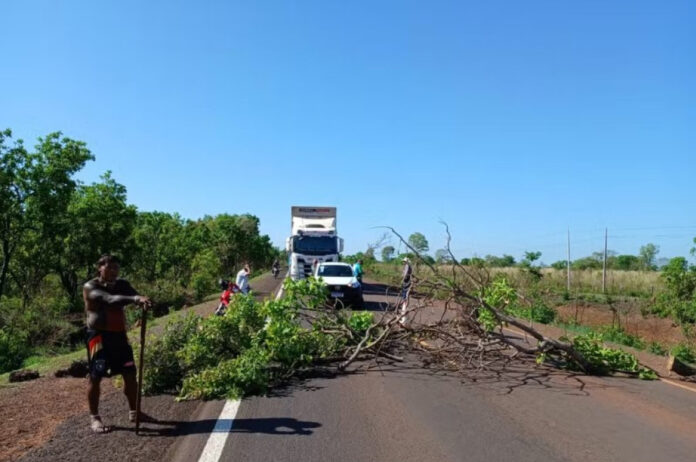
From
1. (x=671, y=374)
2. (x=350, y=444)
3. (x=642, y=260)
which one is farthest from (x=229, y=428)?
(x=642, y=260)

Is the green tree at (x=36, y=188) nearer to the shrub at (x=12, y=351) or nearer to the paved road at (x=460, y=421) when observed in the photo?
the shrub at (x=12, y=351)

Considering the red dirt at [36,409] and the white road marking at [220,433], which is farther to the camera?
the red dirt at [36,409]

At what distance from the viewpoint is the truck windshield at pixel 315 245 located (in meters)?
26.5

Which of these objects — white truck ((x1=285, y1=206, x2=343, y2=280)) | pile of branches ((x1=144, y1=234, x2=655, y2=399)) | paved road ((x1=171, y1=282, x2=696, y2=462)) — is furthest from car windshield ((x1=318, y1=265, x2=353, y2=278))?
paved road ((x1=171, y1=282, x2=696, y2=462))

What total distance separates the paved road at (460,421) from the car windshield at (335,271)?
12.3m

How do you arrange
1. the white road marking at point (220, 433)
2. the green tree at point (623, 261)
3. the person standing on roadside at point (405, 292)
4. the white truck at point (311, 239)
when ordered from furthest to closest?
the green tree at point (623, 261)
the white truck at point (311, 239)
the person standing on roadside at point (405, 292)
the white road marking at point (220, 433)

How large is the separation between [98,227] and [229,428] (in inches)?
892

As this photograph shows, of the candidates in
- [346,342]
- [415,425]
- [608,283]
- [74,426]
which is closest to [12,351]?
[346,342]

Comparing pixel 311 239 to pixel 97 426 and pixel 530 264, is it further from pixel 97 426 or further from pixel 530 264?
pixel 97 426

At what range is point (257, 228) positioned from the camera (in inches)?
3135

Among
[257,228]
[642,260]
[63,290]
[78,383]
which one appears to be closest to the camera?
[78,383]

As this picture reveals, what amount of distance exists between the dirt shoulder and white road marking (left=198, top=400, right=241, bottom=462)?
37 cm

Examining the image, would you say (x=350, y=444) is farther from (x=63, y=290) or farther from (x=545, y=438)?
(x=63, y=290)

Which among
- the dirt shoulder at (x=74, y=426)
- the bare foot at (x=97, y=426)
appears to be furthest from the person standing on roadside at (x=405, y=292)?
the bare foot at (x=97, y=426)
